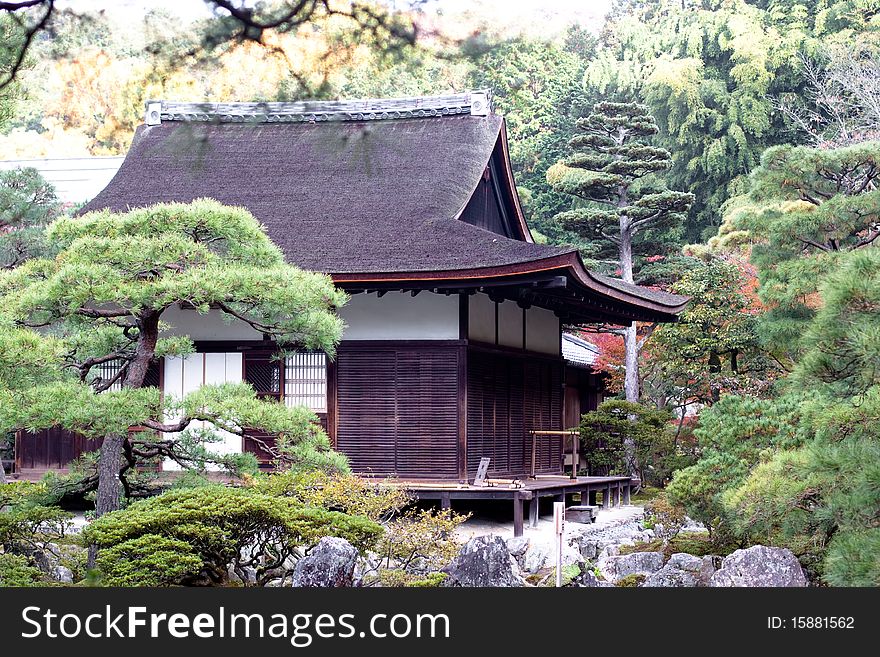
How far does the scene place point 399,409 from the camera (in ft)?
43.9

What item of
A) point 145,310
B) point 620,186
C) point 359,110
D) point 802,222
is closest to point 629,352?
point 620,186

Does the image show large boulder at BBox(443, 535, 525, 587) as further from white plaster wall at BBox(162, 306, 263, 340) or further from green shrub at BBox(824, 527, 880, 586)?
white plaster wall at BBox(162, 306, 263, 340)

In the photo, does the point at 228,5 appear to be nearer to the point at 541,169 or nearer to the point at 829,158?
the point at 829,158

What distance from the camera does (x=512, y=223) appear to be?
62.0ft

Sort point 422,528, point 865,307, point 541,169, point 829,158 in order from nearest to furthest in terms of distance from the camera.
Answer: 1. point 865,307
2. point 422,528
3. point 829,158
4. point 541,169

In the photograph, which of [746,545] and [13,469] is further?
[13,469]

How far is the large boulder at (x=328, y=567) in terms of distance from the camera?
26.1 ft

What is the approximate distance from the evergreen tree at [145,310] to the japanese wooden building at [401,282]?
245cm

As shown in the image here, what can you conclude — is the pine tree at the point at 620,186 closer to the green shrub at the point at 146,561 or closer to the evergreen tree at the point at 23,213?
the evergreen tree at the point at 23,213

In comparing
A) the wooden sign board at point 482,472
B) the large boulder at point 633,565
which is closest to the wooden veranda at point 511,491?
the wooden sign board at point 482,472

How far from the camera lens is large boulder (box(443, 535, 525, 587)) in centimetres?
858

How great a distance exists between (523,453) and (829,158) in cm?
566

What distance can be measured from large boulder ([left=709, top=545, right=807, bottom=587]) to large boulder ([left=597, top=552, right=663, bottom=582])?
63.8 inches

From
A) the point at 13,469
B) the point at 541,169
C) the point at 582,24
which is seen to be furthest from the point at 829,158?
the point at 582,24
